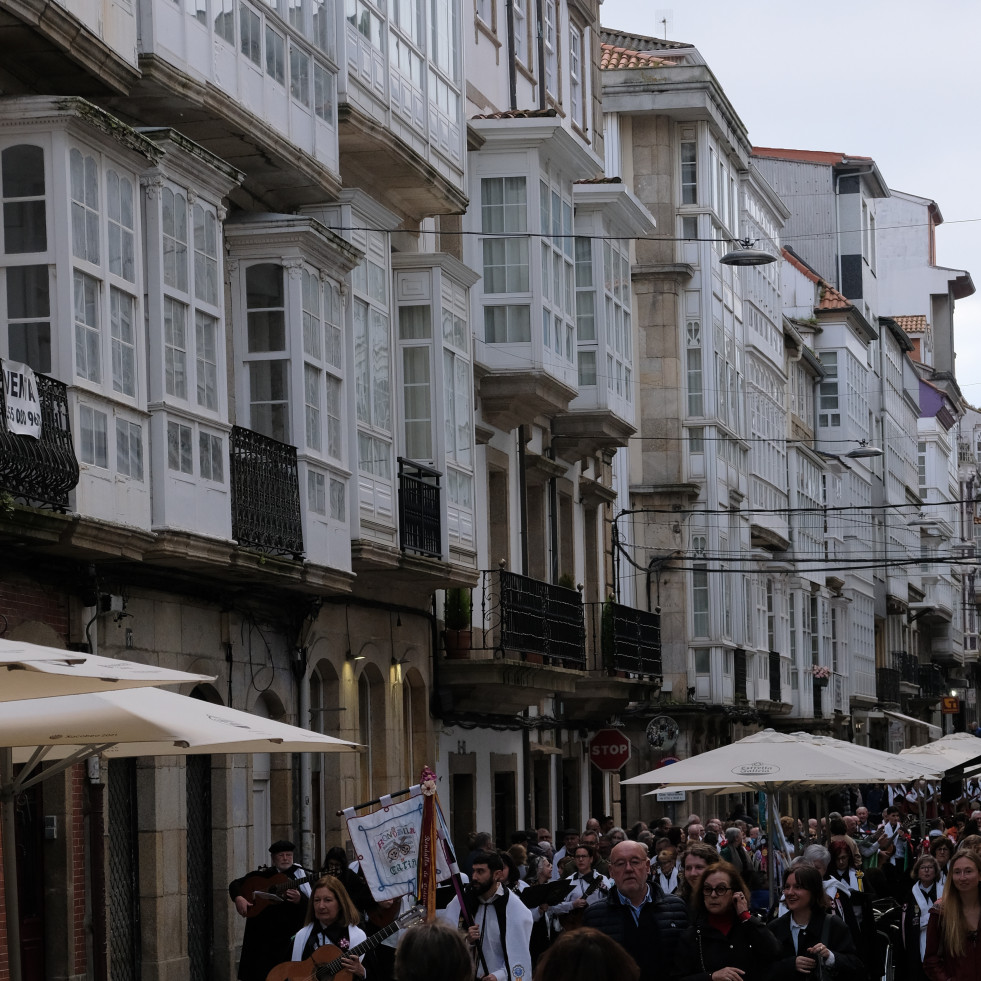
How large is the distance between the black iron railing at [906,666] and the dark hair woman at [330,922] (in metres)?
68.6

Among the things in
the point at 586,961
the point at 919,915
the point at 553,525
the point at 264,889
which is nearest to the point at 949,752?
the point at 553,525

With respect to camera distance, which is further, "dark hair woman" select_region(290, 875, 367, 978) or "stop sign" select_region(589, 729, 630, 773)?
"stop sign" select_region(589, 729, 630, 773)

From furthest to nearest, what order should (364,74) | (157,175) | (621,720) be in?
1. (621,720)
2. (364,74)
3. (157,175)

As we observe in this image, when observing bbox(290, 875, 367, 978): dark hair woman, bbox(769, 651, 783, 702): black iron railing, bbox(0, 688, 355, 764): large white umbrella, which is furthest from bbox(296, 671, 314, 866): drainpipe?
bbox(769, 651, 783, 702): black iron railing

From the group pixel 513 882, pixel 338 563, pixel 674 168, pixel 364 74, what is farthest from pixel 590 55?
pixel 513 882

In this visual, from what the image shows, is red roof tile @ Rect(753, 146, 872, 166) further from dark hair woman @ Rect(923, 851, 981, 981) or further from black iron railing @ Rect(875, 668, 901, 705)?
dark hair woman @ Rect(923, 851, 981, 981)

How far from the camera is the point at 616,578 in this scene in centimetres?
3947

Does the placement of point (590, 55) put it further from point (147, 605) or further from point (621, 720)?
point (147, 605)

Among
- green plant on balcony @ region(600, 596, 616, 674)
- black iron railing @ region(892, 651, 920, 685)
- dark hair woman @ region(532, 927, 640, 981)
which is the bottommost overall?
black iron railing @ region(892, 651, 920, 685)

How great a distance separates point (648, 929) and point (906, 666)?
235ft

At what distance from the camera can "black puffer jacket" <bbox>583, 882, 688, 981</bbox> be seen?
36.3 feet

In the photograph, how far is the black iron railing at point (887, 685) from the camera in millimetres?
74000

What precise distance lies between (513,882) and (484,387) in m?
15.3

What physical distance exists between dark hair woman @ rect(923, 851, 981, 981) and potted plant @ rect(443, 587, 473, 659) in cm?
1718
